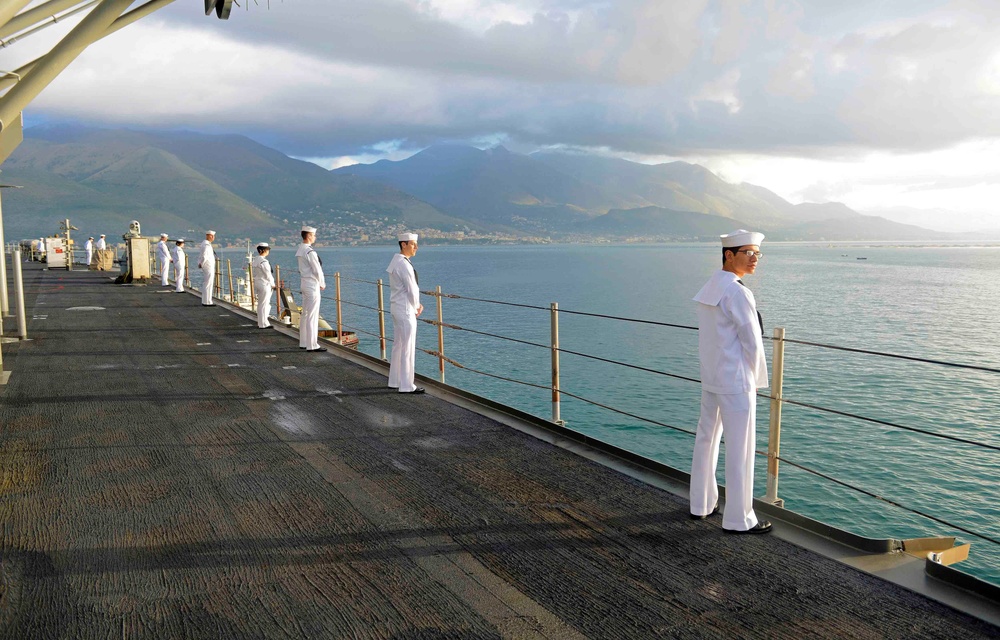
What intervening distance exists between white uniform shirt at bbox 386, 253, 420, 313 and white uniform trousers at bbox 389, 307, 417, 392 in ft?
0.24

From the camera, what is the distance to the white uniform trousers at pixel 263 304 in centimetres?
1482

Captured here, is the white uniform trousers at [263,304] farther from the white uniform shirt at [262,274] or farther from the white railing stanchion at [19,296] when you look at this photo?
the white railing stanchion at [19,296]

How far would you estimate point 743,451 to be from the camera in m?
4.26

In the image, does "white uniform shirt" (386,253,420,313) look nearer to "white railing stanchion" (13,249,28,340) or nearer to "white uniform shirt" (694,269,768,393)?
"white uniform shirt" (694,269,768,393)

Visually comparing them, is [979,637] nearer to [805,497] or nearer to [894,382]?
[805,497]

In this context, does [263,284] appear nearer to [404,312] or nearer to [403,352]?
[404,312]

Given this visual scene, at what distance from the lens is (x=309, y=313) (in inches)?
468

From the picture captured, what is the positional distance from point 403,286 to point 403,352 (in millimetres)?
773

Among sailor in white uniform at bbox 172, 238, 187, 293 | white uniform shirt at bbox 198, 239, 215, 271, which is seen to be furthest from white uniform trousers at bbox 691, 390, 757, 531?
sailor in white uniform at bbox 172, 238, 187, 293

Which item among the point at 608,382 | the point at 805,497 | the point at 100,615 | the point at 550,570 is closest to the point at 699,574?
the point at 550,570

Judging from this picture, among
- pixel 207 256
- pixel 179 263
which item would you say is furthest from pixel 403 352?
pixel 179 263

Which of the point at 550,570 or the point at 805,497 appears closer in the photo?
the point at 550,570

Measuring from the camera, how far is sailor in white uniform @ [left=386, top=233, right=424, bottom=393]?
333 inches

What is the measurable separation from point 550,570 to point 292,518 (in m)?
1.77
